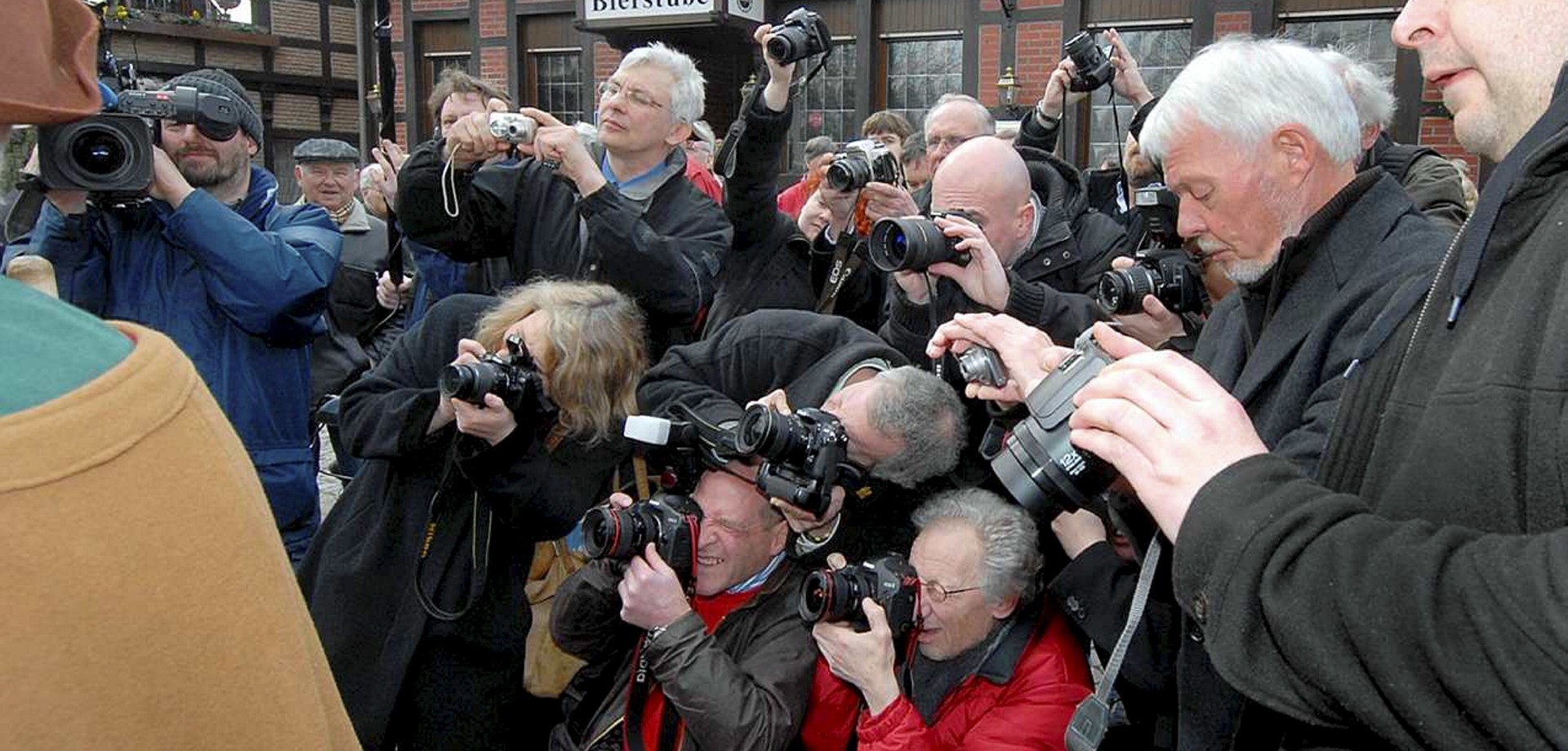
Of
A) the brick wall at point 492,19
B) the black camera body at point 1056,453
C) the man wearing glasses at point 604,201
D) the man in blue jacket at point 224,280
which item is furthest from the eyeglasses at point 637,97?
the brick wall at point 492,19

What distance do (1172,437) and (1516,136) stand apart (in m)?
0.44

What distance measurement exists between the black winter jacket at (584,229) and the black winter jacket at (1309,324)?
156 centimetres

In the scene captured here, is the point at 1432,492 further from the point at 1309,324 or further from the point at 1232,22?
the point at 1232,22

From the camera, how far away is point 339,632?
8.68 feet

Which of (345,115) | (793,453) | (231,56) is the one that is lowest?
(793,453)

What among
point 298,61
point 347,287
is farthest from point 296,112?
point 347,287

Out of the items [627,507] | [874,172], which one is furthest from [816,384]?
[874,172]

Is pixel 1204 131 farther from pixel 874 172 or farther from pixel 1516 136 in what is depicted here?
pixel 874 172

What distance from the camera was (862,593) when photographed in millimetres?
2203

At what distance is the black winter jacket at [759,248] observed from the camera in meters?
3.42

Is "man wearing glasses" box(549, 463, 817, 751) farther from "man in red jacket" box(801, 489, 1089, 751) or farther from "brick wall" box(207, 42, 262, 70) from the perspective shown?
"brick wall" box(207, 42, 262, 70)

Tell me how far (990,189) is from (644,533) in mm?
1443

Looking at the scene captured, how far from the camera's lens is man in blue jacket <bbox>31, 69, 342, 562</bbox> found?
9.15 ft

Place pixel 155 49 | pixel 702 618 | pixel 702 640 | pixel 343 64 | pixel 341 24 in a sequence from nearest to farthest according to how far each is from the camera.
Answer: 1. pixel 702 640
2. pixel 702 618
3. pixel 155 49
4. pixel 343 64
5. pixel 341 24
